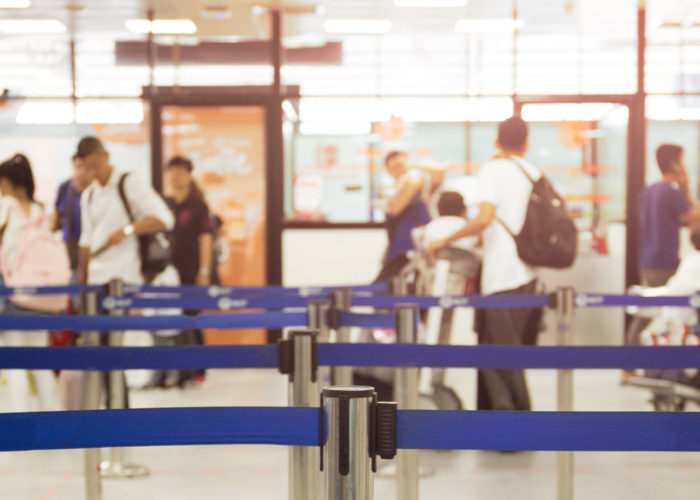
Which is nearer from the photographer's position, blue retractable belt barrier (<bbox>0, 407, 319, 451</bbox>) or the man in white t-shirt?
blue retractable belt barrier (<bbox>0, 407, 319, 451</bbox>)

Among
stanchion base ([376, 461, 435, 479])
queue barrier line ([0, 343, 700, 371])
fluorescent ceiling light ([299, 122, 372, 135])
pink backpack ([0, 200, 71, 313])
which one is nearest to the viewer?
queue barrier line ([0, 343, 700, 371])

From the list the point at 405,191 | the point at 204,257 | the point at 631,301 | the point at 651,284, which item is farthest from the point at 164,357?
the point at 651,284

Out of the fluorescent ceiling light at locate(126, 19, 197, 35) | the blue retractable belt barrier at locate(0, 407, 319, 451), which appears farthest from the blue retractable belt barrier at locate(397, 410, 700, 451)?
the fluorescent ceiling light at locate(126, 19, 197, 35)

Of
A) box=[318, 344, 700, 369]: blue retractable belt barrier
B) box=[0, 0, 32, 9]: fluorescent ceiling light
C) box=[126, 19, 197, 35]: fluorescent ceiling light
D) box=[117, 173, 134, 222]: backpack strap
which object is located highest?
box=[0, 0, 32, 9]: fluorescent ceiling light

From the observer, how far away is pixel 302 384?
257 centimetres

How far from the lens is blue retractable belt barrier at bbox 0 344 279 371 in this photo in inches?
104

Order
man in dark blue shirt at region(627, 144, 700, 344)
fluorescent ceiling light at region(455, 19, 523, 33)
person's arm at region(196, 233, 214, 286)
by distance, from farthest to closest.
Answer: fluorescent ceiling light at region(455, 19, 523, 33) < person's arm at region(196, 233, 214, 286) < man in dark blue shirt at region(627, 144, 700, 344)

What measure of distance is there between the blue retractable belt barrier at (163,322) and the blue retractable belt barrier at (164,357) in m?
0.86

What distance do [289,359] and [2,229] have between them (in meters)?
3.60

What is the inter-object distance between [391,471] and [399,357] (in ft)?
7.35

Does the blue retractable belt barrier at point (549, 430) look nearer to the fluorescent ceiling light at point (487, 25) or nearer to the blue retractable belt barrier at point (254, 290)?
the blue retractable belt barrier at point (254, 290)

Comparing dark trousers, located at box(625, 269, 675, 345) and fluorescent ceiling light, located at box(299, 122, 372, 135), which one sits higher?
fluorescent ceiling light, located at box(299, 122, 372, 135)

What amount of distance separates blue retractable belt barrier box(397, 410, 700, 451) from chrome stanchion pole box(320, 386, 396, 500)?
0.05m

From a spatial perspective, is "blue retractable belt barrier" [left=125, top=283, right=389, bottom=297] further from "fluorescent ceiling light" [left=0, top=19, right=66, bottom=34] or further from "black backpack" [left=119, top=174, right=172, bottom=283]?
"fluorescent ceiling light" [left=0, top=19, right=66, bottom=34]
